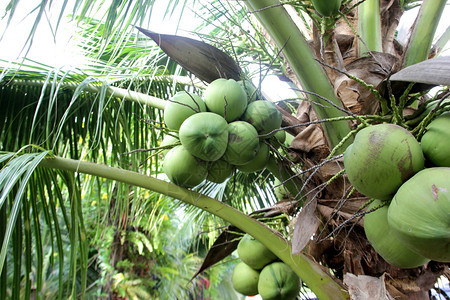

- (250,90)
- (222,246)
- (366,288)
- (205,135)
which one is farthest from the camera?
(222,246)

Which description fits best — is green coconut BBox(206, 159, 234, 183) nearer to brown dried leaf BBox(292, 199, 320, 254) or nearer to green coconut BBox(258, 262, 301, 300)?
brown dried leaf BBox(292, 199, 320, 254)

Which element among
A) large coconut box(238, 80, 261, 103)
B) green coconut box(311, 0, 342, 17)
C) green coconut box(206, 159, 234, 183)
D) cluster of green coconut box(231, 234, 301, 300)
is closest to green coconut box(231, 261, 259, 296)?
cluster of green coconut box(231, 234, 301, 300)

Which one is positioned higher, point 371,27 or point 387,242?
point 371,27

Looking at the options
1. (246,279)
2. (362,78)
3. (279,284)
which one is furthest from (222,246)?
(362,78)

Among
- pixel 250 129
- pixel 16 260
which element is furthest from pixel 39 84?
pixel 250 129

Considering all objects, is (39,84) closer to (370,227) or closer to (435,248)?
(370,227)

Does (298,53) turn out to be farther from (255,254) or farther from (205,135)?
(255,254)

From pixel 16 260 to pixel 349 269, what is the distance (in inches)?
43.5

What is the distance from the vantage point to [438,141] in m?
0.70

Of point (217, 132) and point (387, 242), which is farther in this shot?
point (217, 132)

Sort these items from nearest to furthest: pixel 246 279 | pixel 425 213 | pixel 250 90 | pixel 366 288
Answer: pixel 425 213
pixel 366 288
pixel 250 90
pixel 246 279

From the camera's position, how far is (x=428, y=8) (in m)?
1.03

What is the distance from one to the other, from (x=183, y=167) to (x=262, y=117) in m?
0.28

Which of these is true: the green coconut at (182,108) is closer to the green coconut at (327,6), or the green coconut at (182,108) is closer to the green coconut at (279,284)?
the green coconut at (327,6)
